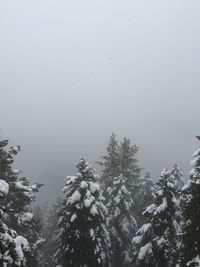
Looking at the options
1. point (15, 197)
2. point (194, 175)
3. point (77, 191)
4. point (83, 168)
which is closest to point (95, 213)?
point (77, 191)

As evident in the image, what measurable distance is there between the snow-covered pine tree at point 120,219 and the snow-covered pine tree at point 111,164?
6.11m

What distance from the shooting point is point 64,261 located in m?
25.5

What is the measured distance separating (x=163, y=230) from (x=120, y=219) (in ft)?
47.2

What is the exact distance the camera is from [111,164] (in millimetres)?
46531

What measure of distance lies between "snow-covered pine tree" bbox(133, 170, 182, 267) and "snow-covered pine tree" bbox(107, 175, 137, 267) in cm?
1209

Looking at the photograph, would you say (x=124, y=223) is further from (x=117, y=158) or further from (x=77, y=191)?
(x=77, y=191)

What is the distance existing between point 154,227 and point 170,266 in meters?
3.13

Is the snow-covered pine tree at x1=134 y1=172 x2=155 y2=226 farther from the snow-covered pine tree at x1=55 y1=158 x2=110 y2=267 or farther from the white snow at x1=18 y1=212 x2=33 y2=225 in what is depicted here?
the white snow at x1=18 y1=212 x2=33 y2=225

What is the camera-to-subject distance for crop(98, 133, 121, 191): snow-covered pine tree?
44.9m

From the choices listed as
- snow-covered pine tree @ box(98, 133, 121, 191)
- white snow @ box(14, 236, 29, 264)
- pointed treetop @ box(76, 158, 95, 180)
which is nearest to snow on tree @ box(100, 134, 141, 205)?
snow-covered pine tree @ box(98, 133, 121, 191)

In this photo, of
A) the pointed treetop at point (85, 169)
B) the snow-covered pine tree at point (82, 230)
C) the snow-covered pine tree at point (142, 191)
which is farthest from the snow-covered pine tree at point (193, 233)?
the snow-covered pine tree at point (142, 191)

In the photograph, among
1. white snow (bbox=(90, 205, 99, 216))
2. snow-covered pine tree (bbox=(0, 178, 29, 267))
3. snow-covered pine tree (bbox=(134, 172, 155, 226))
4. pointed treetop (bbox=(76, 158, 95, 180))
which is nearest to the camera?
snow-covered pine tree (bbox=(0, 178, 29, 267))

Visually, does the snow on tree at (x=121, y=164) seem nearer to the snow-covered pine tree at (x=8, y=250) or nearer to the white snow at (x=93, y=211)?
the white snow at (x=93, y=211)

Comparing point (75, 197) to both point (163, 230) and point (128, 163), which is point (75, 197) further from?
point (128, 163)
